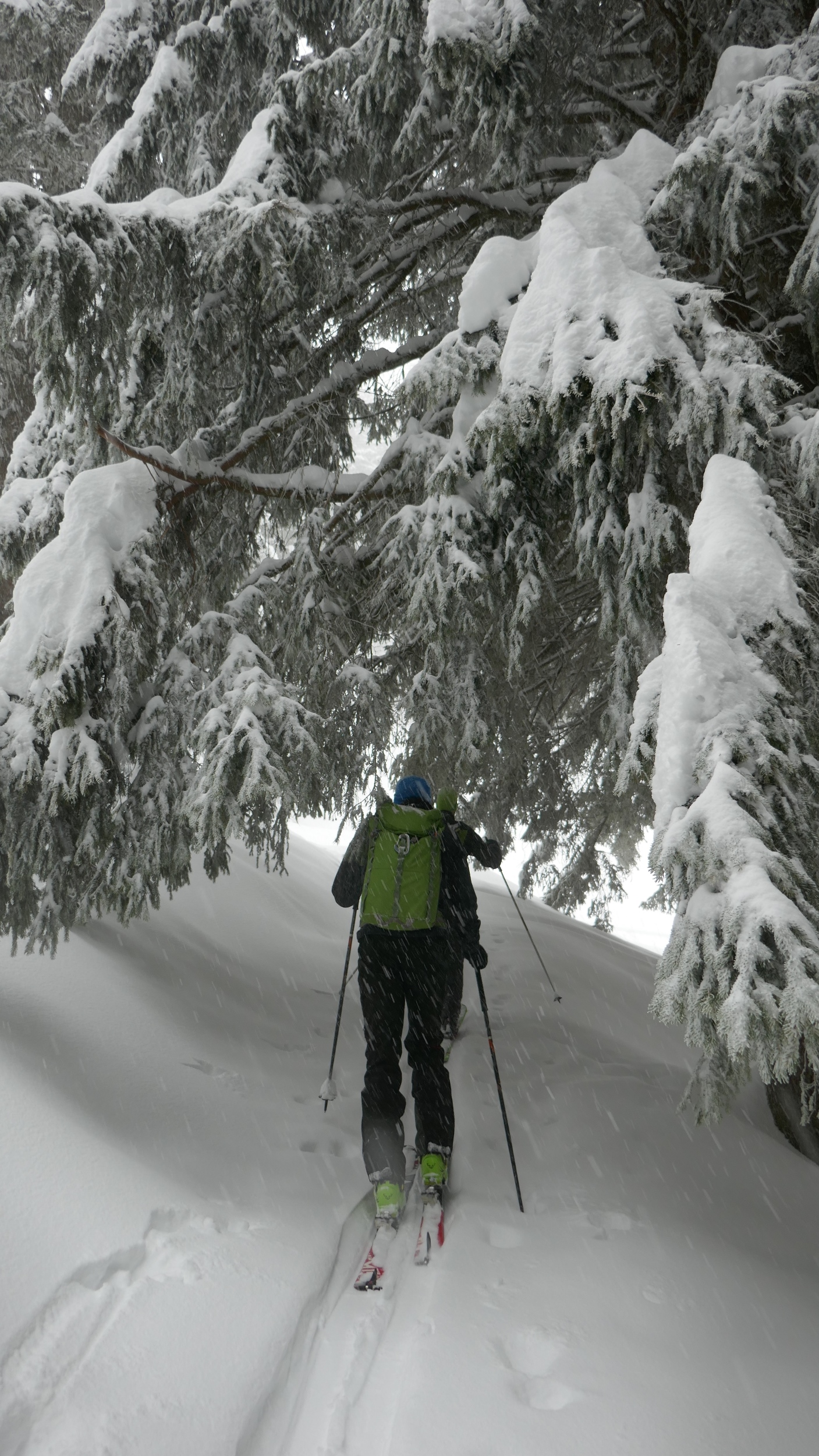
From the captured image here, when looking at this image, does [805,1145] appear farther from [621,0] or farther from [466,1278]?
[621,0]

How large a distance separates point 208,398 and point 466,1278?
15.4ft

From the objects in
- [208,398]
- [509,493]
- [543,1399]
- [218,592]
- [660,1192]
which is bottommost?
[543,1399]

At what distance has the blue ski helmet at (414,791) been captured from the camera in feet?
15.2

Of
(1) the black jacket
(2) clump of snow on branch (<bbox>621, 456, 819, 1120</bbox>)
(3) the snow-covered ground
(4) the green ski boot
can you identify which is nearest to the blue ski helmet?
(1) the black jacket

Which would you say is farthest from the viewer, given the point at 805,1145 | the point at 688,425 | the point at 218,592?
the point at 218,592

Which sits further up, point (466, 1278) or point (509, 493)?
point (509, 493)

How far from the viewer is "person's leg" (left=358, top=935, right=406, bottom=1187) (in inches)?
152

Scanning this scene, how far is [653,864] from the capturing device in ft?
7.50

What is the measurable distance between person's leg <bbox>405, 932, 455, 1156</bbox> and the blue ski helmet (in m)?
0.73

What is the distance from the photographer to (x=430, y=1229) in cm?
355

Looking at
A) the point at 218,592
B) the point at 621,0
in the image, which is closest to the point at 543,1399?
the point at 218,592

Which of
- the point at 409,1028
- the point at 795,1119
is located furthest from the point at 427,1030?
the point at 795,1119

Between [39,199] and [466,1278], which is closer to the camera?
[466,1278]

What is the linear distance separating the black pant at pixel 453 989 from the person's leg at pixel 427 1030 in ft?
0.25
